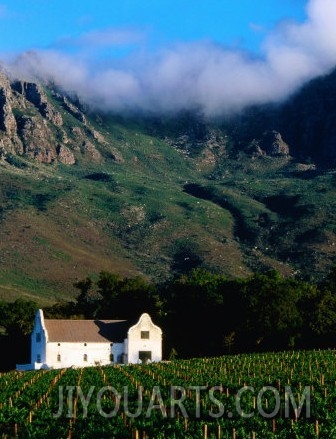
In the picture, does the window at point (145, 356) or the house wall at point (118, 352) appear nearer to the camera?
the window at point (145, 356)

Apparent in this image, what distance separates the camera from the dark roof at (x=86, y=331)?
279ft

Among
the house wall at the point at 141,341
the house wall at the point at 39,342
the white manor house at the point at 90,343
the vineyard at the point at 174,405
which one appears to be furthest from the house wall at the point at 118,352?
the vineyard at the point at 174,405

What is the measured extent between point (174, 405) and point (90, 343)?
50.8 m

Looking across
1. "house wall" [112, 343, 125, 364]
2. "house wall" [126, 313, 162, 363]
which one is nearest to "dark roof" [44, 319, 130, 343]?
"house wall" [112, 343, 125, 364]

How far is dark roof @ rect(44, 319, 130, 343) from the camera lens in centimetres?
8512

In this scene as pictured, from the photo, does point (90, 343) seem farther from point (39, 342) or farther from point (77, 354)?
point (39, 342)

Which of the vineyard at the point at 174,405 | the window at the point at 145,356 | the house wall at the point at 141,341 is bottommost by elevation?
the vineyard at the point at 174,405

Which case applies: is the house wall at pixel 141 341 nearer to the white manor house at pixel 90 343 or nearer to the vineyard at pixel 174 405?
the white manor house at pixel 90 343

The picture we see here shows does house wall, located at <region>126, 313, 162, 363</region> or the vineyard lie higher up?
house wall, located at <region>126, 313, 162, 363</region>

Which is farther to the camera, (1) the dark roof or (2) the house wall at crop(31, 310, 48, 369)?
(1) the dark roof

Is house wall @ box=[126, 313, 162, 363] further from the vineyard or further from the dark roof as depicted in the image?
the vineyard

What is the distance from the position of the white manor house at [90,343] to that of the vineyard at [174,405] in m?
28.7

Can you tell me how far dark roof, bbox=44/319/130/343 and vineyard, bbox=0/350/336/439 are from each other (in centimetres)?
2883

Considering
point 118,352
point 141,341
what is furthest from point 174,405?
point 118,352
